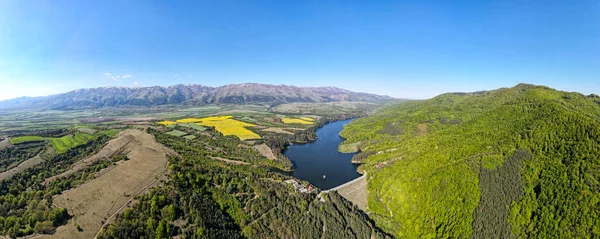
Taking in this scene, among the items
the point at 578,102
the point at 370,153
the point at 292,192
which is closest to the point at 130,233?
the point at 292,192

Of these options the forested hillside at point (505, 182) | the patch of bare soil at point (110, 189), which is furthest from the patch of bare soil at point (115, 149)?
the forested hillside at point (505, 182)

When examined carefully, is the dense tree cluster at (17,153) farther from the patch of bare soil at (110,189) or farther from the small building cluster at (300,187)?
the small building cluster at (300,187)

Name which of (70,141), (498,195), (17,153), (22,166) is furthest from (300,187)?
(70,141)

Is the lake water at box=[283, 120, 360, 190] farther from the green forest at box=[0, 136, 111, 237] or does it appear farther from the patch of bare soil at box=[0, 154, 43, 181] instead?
the patch of bare soil at box=[0, 154, 43, 181]

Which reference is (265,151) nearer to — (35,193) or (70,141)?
(35,193)

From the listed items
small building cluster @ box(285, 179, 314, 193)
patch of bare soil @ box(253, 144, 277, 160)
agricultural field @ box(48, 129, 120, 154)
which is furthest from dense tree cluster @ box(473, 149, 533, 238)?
agricultural field @ box(48, 129, 120, 154)
